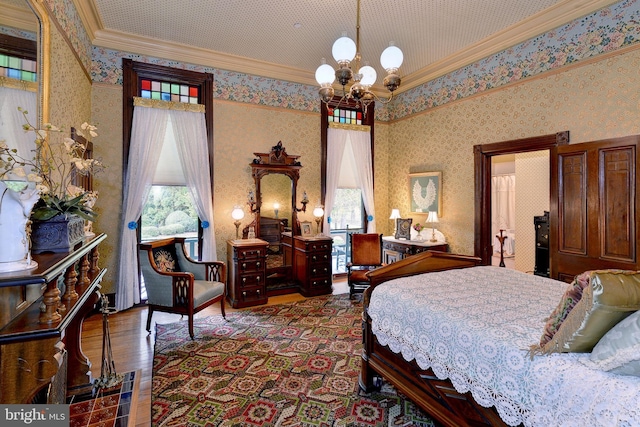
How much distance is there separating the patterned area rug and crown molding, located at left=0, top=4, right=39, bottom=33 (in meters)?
2.65

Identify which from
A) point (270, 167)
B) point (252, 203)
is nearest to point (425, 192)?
point (270, 167)

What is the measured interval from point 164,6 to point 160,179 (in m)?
2.24

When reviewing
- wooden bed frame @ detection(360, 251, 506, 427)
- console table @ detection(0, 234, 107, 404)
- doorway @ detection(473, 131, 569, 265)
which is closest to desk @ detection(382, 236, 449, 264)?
doorway @ detection(473, 131, 569, 265)

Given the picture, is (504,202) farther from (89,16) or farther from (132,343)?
(89,16)

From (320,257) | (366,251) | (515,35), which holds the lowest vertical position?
(320,257)

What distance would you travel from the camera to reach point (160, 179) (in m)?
4.81

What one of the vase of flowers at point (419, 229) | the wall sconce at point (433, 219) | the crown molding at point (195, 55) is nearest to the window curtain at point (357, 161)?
the vase of flowers at point (419, 229)

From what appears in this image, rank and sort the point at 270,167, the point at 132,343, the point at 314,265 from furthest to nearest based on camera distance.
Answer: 1. the point at 270,167
2. the point at 314,265
3. the point at 132,343

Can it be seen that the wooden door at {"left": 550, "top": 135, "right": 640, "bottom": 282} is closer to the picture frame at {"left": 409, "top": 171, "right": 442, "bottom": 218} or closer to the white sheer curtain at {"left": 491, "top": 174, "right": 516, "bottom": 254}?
the picture frame at {"left": 409, "top": 171, "right": 442, "bottom": 218}

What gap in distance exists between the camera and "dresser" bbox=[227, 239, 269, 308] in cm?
466

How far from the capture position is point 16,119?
1924 millimetres

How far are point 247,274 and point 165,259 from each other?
44.9 inches

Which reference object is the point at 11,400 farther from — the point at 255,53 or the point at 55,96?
the point at 255,53

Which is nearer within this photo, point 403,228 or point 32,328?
point 32,328
